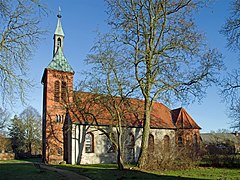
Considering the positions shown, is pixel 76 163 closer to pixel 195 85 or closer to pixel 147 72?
pixel 147 72

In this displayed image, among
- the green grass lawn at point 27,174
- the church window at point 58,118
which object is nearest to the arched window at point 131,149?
the church window at point 58,118

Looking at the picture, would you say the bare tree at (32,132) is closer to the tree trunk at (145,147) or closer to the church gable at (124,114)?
the church gable at (124,114)

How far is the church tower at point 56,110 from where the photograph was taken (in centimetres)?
3047

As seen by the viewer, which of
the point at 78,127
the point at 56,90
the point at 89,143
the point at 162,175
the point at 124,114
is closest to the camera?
the point at 162,175

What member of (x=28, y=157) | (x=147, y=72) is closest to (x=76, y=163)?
(x=147, y=72)

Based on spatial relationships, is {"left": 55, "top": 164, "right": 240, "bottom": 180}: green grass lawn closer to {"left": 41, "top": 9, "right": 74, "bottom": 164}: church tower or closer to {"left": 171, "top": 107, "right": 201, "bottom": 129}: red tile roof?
{"left": 41, "top": 9, "right": 74, "bottom": 164}: church tower

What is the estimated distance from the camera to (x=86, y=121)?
1161 inches

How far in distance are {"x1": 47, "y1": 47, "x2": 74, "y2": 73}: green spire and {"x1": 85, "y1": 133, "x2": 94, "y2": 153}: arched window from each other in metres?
9.51

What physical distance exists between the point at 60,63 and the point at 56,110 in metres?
6.67

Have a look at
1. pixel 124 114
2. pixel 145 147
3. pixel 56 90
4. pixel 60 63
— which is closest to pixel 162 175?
pixel 145 147

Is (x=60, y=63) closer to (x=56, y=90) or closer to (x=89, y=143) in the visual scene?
(x=56, y=90)

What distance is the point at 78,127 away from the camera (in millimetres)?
29234

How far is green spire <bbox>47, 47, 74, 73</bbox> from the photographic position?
109ft

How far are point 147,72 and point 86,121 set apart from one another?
11.9 meters
